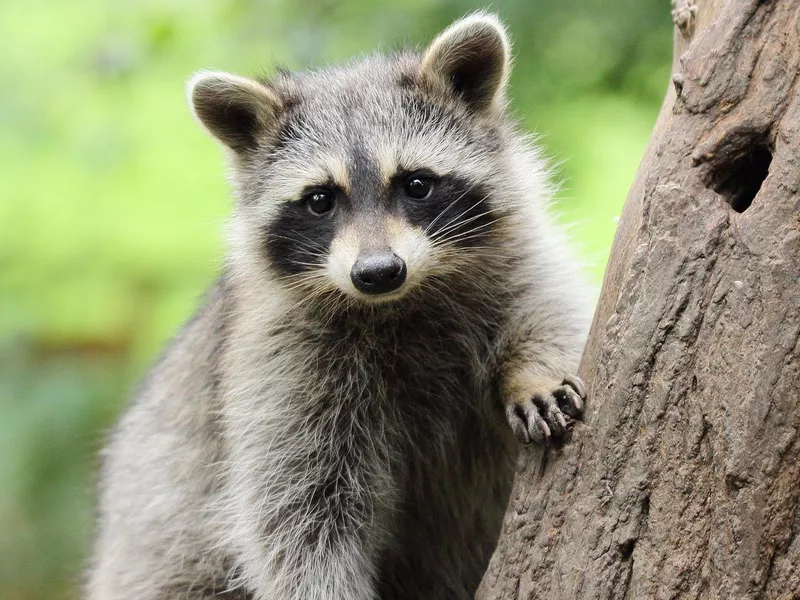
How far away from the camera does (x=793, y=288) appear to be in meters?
2.19

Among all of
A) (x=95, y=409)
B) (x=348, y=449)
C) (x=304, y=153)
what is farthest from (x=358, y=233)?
(x=95, y=409)

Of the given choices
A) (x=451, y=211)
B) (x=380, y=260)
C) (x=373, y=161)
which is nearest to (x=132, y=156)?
(x=373, y=161)

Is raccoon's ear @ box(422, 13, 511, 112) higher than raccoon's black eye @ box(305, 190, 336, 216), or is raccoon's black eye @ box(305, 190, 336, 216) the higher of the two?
raccoon's ear @ box(422, 13, 511, 112)

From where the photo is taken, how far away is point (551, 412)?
2697 mm

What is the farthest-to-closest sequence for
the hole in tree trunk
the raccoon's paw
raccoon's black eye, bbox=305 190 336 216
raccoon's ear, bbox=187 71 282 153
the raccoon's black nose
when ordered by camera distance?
1. raccoon's ear, bbox=187 71 282 153
2. raccoon's black eye, bbox=305 190 336 216
3. the raccoon's black nose
4. the raccoon's paw
5. the hole in tree trunk

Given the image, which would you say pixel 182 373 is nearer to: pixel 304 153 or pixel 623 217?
pixel 304 153

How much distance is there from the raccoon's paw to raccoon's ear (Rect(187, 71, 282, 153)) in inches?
57.3

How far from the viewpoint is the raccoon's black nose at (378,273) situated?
2961mm

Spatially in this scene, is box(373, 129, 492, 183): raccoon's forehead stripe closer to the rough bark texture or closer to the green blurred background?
the green blurred background

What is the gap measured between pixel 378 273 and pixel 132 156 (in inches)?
84.6

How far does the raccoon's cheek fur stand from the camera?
2.98 metres

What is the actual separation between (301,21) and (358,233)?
2.23m

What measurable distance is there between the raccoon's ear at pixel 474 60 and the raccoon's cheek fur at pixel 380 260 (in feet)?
2.14

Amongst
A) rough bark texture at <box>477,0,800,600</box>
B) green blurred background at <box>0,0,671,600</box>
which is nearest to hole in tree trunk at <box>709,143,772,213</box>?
rough bark texture at <box>477,0,800,600</box>
